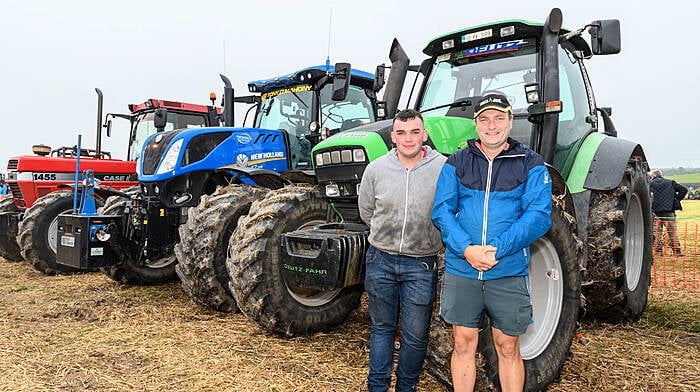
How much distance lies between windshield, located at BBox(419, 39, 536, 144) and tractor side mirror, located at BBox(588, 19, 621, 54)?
540 millimetres

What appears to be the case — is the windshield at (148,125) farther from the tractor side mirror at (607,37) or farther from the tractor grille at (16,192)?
the tractor side mirror at (607,37)

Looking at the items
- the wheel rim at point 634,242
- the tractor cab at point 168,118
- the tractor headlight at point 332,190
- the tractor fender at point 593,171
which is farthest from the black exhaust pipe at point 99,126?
the wheel rim at point 634,242

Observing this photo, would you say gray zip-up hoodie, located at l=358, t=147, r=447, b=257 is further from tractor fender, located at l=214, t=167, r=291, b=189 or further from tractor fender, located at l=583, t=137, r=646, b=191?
tractor fender, located at l=214, t=167, r=291, b=189

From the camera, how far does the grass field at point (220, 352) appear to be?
3463mm

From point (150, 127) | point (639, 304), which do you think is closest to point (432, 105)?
point (639, 304)

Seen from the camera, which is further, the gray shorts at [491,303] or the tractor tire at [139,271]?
the tractor tire at [139,271]

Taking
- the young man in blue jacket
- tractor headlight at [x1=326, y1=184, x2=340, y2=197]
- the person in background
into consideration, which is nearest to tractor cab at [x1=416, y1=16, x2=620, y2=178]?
tractor headlight at [x1=326, y1=184, x2=340, y2=197]

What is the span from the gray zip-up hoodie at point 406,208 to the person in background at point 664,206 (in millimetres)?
8453

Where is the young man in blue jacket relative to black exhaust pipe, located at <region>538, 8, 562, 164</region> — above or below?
below

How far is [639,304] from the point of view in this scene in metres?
4.89

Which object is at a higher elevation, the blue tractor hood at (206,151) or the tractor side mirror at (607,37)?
the tractor side mirror at (607,37)

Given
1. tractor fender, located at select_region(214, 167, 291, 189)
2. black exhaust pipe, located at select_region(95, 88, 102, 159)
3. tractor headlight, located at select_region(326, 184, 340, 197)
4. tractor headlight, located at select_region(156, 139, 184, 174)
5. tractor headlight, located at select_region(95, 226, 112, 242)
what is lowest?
tractor headlight, located at select_region(95, 226, 112, 242)

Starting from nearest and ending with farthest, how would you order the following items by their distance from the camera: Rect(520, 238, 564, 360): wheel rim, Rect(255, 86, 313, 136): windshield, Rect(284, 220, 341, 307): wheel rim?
Rect(520, 238, 564, 360): wheel rim → Rect(284, 220, 341, 307): wheel rim → Rect(255, 86, 313, 136): windshield

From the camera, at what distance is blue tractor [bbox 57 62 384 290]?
4977 millimetres
